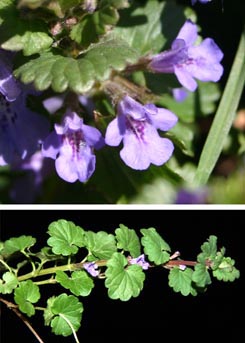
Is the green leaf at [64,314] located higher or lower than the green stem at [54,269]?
lower

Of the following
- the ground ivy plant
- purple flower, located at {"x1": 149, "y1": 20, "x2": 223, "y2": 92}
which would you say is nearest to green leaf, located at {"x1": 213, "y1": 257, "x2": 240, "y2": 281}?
the ground ivy plant

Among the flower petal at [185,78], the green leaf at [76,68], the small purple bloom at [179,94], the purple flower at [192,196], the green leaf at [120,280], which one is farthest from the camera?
the small purple bloom at [179,94]

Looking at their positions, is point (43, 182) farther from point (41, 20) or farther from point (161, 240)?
point (161, 240)

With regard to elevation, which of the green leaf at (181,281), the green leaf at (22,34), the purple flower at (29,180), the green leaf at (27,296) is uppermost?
the green leaf at (22,34)

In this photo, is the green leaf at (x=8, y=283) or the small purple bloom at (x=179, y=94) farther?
the small purple bloom at (x=179, y=94)

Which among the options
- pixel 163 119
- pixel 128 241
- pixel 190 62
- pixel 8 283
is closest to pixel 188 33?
pixel 190 62

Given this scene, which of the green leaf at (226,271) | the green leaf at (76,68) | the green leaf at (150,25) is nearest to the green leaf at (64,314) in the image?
the green leaf at (226,271)

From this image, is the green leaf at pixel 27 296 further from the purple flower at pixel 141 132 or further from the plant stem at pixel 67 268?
the purple flower at pixel 141 132

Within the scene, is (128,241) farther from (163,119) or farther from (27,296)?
(163,119)
